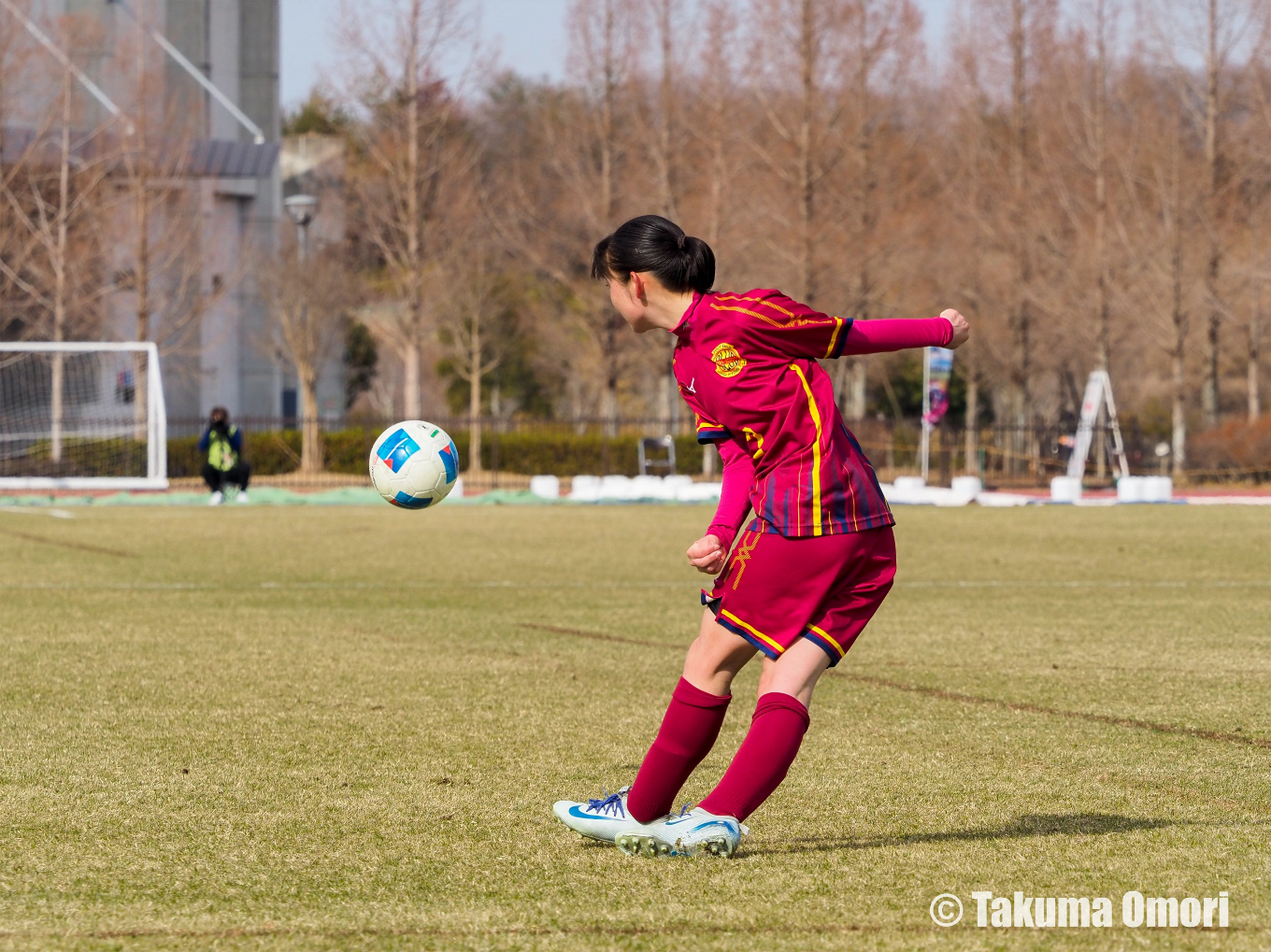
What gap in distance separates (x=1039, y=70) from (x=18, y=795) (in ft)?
139

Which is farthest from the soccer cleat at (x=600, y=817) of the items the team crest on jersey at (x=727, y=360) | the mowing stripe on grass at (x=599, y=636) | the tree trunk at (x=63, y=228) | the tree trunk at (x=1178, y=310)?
the tree trunk at (x=1178, y=310)

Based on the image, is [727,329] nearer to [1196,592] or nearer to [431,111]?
[1196,592]

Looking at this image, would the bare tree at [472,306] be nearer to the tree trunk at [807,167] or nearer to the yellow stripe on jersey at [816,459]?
the tree trunk at [807,167]

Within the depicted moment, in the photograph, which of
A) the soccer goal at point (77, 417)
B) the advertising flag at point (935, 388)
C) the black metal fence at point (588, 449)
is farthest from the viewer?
the black metal fence at point (588, 449)

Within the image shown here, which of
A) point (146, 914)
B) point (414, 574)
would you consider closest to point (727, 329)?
point (146, 914)

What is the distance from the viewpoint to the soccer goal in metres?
28.9

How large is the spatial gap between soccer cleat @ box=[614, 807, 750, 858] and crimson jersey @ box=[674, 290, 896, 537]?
81cm

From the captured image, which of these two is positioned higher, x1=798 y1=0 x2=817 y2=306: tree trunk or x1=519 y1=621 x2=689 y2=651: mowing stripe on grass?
x1=798 y1=0 x2=817 y2=306: tree trunk

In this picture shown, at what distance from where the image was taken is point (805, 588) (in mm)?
3889

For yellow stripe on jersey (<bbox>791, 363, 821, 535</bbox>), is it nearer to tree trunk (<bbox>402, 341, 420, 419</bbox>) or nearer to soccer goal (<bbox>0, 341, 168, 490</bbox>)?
soccer goal (<bbox>0, 341, 168, 490</bbox>)

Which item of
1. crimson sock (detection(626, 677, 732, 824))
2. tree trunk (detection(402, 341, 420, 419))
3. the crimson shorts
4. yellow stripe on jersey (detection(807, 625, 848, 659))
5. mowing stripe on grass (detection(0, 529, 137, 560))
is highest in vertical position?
tree trunk (detection(402, 341, 420, 419))

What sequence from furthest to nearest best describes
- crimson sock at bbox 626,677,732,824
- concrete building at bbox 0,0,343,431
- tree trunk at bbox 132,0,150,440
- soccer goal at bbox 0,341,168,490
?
concrete building at bbox 0,0,343,431
tree trunk at bbox 132,0,150,440
soccer goal at bbox 0,341,168,490
crimson sock at bbox 626,677,732,824
